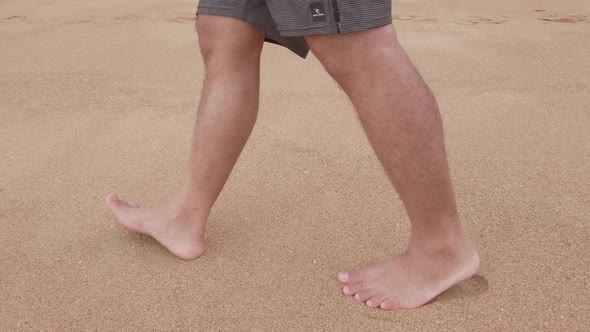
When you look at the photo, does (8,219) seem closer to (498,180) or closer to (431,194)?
(431,194)

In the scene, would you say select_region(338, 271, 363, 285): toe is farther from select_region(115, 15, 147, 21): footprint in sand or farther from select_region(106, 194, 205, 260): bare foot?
select_region(115, 15, 147, 21): footprint in sand

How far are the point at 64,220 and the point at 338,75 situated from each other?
982 millimetres

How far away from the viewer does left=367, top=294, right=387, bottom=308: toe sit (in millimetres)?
1378

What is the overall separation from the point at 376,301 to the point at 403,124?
0.43m

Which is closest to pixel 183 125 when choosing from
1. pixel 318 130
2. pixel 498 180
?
pixel 318 130

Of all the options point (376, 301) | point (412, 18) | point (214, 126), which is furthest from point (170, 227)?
point (412, 18)

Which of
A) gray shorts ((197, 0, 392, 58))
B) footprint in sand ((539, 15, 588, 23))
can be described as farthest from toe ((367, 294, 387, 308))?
footprint in sand ((539, 15, 588, 23))

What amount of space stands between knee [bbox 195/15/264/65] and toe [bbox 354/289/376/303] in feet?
2.00

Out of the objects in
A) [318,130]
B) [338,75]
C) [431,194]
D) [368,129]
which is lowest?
[318,130]

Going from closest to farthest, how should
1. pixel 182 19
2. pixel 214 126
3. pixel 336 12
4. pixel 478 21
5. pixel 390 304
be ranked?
pixel 336 12
pixel 390 304
pixel 214 126
pixel 478 21
pixel 182 19

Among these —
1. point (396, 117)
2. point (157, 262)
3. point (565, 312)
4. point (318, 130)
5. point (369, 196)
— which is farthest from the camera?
point (318, 130)

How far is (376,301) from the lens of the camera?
138cm

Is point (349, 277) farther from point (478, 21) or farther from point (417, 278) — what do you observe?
point (478, 21)

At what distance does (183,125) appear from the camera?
7.70 ft
